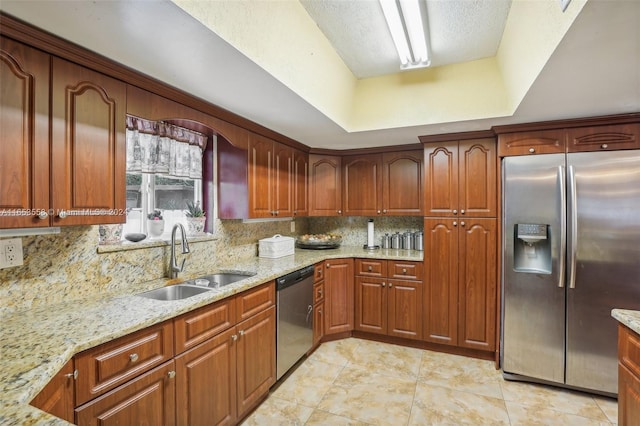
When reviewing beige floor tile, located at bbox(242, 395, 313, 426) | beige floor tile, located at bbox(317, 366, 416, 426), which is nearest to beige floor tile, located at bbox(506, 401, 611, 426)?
beige floor tile, located at bbox(317, 366, 416, 426)

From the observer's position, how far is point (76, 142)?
4.69 feet

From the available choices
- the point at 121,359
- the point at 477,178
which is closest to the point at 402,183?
the point at 477,178

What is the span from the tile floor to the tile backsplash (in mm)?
1189

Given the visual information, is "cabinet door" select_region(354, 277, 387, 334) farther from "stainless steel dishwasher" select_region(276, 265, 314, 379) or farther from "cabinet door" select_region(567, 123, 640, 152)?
"cabinet door" select_region(567, 123, 640, 152)

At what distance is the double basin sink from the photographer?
1.97 m

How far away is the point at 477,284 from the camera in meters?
2.92

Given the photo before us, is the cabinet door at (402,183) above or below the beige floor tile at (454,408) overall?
above

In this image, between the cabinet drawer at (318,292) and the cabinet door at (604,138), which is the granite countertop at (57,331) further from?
the cabinet door at (604,138)

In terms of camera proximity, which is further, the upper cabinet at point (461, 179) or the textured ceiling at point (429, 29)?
the upper cabinet at point (461, 179)

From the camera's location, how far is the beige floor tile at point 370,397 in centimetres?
214

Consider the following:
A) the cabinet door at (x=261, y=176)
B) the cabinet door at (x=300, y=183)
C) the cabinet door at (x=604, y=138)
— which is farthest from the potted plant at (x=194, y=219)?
the cabinet door at (x=604, y=138)

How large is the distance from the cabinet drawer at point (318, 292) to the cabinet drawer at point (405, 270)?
0.73m

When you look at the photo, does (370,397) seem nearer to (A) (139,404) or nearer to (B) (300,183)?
(A) (139,404)

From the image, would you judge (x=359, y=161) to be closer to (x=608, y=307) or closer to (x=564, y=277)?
(x=564, y=277)
